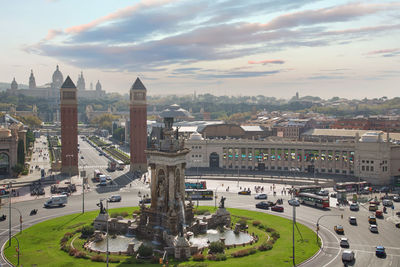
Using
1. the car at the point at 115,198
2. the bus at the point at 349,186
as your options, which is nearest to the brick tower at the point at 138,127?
the car at the point at 115,198

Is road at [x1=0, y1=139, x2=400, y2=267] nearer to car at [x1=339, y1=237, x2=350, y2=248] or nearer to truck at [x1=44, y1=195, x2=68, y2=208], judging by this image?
car at [x1=339, y1=237, x2=350, y2=248]

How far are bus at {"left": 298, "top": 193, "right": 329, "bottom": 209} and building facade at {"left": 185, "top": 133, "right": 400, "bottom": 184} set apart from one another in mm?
22446

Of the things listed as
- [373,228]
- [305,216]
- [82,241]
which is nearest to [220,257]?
[82,241]

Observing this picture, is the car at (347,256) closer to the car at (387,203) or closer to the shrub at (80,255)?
the shrub at (80,255)

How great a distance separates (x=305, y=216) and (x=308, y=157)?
5443 centimetres

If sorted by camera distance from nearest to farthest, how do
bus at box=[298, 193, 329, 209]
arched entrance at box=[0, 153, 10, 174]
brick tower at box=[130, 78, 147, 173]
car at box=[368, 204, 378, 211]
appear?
car at box=[368, 204, 378, 211], bus at box=[298, 193, 329, 209], arched entrance at box=[0, 153, 10, 174], brick tower at box=[130, 78, 147, 173]

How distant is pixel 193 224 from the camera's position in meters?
63.8

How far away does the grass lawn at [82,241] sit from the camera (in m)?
50.0

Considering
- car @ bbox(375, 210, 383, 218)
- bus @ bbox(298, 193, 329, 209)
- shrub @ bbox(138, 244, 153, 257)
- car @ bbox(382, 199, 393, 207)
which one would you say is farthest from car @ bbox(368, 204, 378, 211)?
shrub @ bbox(138, 244, 153, 257)

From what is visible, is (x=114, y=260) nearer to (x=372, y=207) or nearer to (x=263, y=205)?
Answer: (x=263, y=205)

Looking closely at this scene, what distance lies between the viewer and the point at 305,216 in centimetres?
7362

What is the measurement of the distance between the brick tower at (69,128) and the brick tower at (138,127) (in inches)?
658

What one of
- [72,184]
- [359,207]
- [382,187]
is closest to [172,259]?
[359,207]

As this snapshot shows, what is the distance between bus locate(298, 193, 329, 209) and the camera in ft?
262
